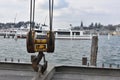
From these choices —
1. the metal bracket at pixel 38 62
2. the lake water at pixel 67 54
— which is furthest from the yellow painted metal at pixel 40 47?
the lake water at pixel 67 54

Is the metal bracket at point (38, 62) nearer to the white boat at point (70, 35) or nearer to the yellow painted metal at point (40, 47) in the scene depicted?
the yellow painted metal at point (40, 47)

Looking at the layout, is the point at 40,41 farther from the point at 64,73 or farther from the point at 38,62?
the point at 64,73

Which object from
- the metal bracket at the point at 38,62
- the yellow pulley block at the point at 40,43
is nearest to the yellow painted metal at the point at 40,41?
the yellow pulley block at the point at 40,43

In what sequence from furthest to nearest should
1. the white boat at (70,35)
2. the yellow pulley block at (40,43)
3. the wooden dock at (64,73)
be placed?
1. the white boat at (70,35)
2. the wooden dock at (64,73)
3. the yellow pulley block at (40,43)

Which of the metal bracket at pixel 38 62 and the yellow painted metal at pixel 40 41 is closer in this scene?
the yellow painted metal at pixel 40 41

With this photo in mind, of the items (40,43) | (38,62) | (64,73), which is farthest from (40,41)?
(64,73)

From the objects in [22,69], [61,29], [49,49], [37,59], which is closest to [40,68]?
[37,59]

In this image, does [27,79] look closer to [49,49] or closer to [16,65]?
[16,65]

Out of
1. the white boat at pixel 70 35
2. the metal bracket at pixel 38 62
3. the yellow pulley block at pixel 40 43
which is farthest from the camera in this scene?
the white boat at pixel 70 35

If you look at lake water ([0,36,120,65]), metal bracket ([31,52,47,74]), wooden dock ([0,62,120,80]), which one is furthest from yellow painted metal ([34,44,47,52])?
lake water ([0,36,120,65])

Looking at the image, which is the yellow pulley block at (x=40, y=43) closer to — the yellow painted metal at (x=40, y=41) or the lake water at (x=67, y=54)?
the yellow painted metal at (x=40, y=41)

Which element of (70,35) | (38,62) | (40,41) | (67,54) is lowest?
(67,54)

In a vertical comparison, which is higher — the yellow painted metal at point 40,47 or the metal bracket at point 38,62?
the yellow painted metal at point 40,47

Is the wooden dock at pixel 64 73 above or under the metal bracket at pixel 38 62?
under
